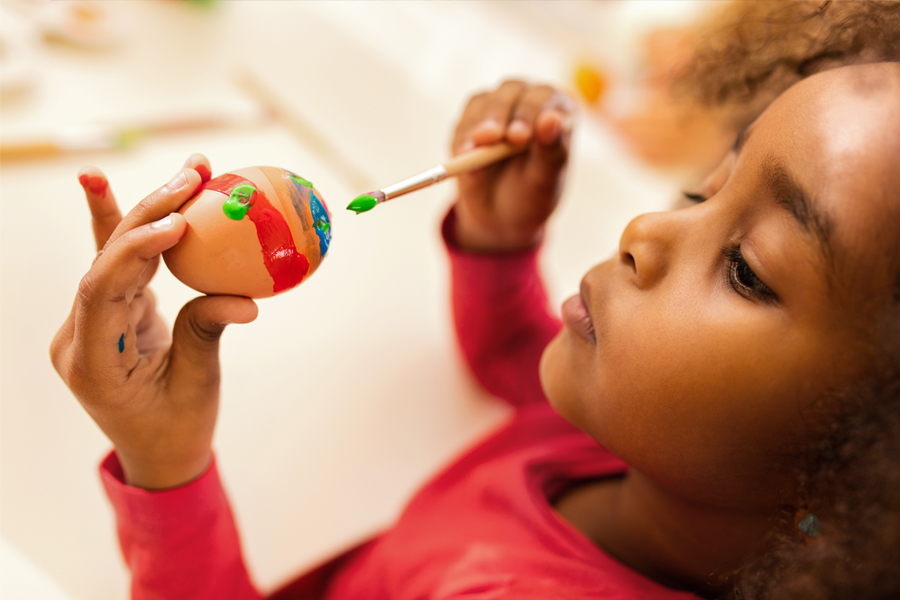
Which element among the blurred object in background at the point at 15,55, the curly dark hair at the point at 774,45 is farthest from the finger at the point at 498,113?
the blurred object in background at the point at 15,55

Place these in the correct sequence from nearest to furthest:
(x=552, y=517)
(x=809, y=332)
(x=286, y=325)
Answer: (x=809, y=332)
(x=552, y=517)
(x=286, y=325)

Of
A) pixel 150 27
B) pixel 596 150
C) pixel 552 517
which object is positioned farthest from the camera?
pixel 596 150

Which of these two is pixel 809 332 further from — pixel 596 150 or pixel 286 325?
pixel 596 150

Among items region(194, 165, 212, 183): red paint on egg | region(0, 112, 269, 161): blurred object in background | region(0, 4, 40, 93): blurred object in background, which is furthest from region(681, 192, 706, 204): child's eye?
region(0, 4, 40, 93): blurred object in background

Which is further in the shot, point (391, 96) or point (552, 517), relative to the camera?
point (391, 96)

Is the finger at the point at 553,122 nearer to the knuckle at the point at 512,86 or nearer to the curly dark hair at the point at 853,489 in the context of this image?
the knuckle at the point at 512,86

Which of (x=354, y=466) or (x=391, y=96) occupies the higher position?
(x=391, y=96)

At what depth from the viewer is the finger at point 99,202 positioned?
36 cm

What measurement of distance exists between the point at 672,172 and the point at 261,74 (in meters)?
0.67

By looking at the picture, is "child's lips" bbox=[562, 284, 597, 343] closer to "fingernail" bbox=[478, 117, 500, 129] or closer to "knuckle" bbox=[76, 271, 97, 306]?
"fingernail" bbox=[478, 117, 500, 129]

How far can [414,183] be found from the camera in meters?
0.40

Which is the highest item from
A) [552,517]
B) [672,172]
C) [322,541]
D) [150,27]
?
[150,27]

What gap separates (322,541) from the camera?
0.60m

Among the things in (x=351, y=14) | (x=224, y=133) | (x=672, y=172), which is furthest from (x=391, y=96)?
(x=672, y=172)
